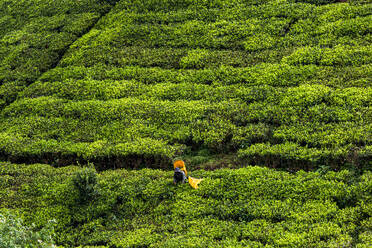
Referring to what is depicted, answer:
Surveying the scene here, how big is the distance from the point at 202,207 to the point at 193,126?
215 inches

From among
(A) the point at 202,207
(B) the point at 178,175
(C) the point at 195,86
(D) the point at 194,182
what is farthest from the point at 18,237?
(C) the point at 195,86

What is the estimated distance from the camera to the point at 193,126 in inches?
750

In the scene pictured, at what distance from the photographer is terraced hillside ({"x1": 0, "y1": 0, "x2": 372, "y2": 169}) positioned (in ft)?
56.8

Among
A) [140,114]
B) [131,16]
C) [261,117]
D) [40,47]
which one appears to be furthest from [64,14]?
[261,117]

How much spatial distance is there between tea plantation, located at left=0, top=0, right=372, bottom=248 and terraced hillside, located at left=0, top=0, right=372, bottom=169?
0.08 meters

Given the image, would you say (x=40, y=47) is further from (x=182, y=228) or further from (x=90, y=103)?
(x=182, y=228)

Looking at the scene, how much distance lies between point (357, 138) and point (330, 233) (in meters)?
5.00

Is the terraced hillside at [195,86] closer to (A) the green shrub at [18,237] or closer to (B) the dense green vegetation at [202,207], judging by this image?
(B) the dense green vegetation at [202,207]

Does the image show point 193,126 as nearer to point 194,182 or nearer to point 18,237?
point 194,182

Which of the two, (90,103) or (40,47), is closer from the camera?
(90,103)

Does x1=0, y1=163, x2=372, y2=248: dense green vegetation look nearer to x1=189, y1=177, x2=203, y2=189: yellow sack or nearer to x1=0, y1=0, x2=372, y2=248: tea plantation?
x1=0, y1=0, x2=372, y2=248: tea plantation

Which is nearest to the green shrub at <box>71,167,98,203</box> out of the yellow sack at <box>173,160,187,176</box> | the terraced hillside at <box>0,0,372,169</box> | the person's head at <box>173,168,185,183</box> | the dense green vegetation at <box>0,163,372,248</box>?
the dense green vegetation at <box>0,163,372,248</box>

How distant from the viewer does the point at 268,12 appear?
25359 millimetres

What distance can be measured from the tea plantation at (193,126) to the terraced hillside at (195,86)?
0.08m
